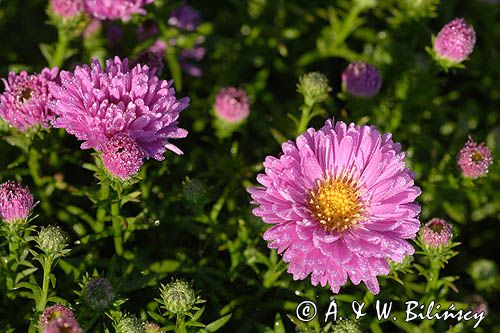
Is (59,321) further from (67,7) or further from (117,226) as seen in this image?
(67,7)

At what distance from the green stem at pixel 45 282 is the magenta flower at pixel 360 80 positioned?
1.86 meters

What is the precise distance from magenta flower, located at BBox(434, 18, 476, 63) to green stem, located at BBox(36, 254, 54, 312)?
2.34 m

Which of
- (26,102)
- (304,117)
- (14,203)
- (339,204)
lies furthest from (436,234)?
(26,102)

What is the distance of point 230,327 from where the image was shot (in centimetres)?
310

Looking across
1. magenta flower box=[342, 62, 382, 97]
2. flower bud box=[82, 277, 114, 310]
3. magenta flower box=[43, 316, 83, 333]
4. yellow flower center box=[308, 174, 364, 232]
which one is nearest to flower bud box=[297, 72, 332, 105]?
magenta flower box=[342, 62, 382, 97]

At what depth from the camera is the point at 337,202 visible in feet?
9.33

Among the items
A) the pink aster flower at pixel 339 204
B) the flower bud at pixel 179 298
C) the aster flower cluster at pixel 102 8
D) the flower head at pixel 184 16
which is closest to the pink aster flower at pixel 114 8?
the aster flower cluster at pixel 102 8

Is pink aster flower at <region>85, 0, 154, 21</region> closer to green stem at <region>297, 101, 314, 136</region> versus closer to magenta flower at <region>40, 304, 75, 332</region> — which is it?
green stem at <region>297, 101, 314, 136</region>

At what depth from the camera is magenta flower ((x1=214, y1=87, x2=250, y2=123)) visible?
11.4ft

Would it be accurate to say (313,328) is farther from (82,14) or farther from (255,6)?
(255,6)

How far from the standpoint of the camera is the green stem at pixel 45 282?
2570mm

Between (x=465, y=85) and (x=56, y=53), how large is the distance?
2795 mm

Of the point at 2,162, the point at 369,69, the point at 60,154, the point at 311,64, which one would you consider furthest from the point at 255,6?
the point at 2,162

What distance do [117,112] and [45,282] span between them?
0.79m
